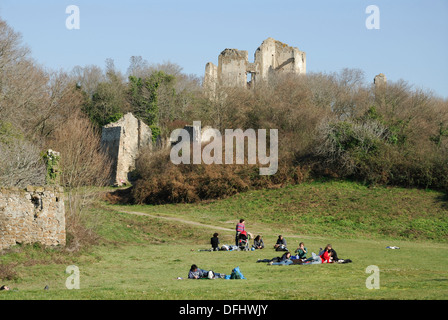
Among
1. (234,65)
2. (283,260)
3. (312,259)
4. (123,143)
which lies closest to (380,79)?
(234,65)

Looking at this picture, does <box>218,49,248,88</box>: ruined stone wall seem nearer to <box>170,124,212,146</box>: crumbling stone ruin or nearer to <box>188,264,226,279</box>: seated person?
<box>170,124,212,146</box>: crumbling stone ruin

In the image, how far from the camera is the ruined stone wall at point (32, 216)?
721 inches

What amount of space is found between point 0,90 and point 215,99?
61.1 feet

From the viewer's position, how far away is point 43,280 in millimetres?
16047

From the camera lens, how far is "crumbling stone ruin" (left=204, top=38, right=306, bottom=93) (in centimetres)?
6078

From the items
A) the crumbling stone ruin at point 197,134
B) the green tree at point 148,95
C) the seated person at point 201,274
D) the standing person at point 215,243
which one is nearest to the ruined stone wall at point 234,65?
the green tree at point 148,95

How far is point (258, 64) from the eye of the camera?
210 feet

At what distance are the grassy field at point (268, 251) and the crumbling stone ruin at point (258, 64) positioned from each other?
2384cm

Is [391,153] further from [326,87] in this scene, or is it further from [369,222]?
[326,87]

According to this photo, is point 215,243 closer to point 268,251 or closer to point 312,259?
point 268,251

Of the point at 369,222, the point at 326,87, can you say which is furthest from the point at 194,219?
the point at 326,87

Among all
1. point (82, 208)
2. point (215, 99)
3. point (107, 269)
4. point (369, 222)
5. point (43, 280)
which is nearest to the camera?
point (43, 280)

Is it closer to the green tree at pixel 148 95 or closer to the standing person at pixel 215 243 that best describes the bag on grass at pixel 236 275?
the standing person at pixel 215 243

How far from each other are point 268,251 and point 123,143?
26356 mm
